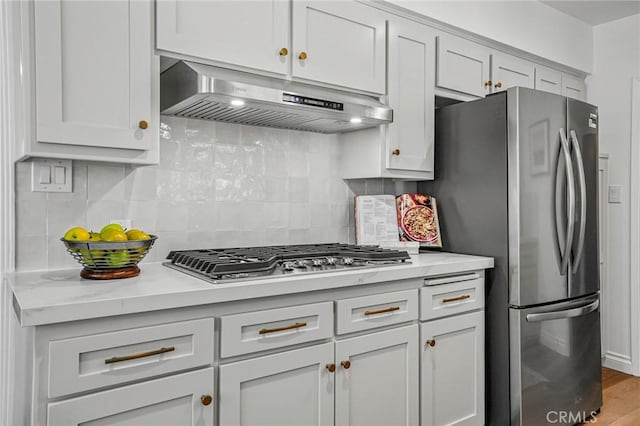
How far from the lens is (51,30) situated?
1.48 metres

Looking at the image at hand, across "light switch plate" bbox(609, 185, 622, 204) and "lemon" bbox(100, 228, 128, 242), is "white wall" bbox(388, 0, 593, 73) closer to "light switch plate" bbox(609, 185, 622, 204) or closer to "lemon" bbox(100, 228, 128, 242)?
"light switch plate" bbox(609, 185, 622, 204)

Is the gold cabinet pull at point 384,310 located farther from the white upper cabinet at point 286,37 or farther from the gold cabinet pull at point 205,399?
the white upper cabinet at point 286,37

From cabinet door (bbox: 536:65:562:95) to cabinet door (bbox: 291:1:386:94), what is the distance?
4.91ft

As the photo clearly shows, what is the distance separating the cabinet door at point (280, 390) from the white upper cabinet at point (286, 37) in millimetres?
1188

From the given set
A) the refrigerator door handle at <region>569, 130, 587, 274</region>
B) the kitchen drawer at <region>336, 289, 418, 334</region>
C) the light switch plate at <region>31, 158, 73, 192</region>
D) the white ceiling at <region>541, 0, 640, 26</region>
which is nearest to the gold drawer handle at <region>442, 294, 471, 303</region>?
the kitchen drawer at <region>336, 289, 418, 334</region>

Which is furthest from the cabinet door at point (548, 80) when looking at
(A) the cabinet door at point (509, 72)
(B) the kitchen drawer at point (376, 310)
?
(B) the kitchen drawer at point (376, 310)

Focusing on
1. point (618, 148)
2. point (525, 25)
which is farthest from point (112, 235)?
point (618, 148)

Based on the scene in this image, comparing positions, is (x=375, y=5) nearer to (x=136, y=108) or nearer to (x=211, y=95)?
(x=211, y=95)

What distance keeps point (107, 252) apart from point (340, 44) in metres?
1.42

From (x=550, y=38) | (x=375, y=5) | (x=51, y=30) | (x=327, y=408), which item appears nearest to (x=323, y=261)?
(x=327, y=408)

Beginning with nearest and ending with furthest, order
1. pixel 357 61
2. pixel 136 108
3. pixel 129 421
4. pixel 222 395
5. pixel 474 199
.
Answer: pixel 129 421, pixel 222 395, pixel 136 108, pixel 357 61, pixel 474 199

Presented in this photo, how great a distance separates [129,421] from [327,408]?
71cm

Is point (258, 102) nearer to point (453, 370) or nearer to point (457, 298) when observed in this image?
point (457, 298)

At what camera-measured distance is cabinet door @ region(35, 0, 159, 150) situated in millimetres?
1480
